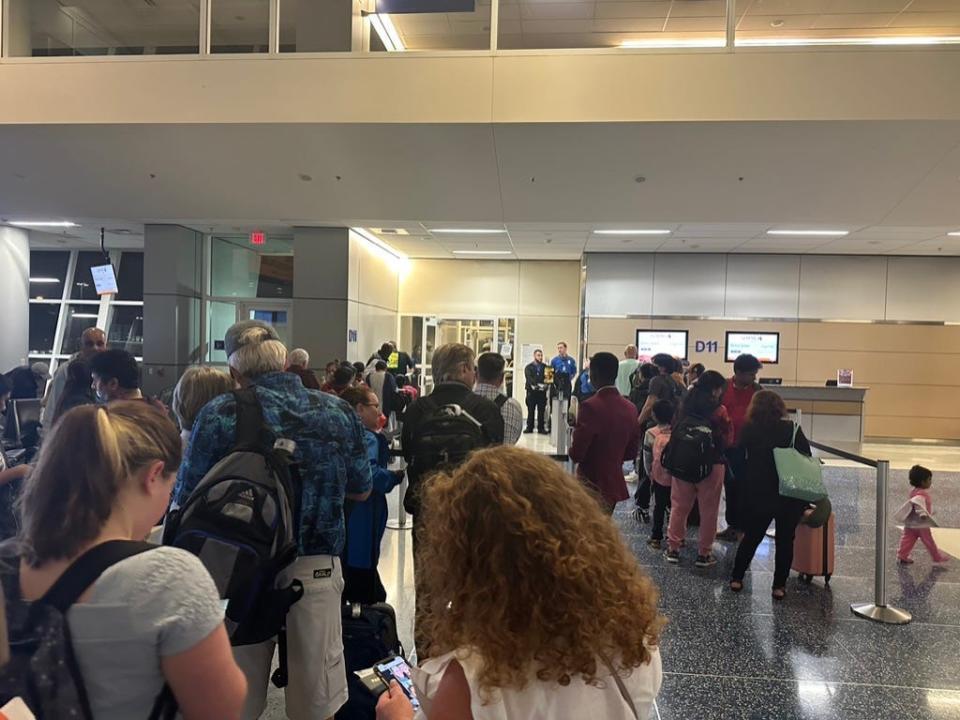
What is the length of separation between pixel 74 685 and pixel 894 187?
9554 mm

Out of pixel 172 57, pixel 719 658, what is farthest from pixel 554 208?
pixel 719 658

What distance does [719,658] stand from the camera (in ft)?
10.7

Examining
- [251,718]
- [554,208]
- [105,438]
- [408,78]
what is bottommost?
[251,718]

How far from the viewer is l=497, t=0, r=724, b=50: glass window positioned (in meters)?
7.23

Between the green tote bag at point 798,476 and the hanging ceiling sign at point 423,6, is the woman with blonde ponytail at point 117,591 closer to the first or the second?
the green tote bag at point 798,476

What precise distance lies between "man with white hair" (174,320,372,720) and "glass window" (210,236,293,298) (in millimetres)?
10532

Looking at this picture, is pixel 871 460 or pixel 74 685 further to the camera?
pixel 871 460

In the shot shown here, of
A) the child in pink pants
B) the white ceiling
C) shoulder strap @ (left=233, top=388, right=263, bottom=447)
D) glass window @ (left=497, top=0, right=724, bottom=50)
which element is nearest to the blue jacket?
shoulder strap @ (left=233, top=388, right=263, bottom=447)

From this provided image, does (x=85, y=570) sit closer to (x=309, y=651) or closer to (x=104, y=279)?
(x=309, y=651)

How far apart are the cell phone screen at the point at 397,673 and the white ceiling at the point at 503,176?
20.9 ft

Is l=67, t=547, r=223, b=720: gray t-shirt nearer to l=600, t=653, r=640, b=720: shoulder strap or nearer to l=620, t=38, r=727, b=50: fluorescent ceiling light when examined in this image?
l=600, t=653, r=640, b=720: shoulder strap

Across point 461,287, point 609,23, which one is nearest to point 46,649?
Result: point 609,23

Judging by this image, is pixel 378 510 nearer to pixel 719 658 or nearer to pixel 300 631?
pixel 300 631

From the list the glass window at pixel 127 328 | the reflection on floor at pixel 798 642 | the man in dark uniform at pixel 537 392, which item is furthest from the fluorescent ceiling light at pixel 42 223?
the reflection on floor at pixel 798 642
